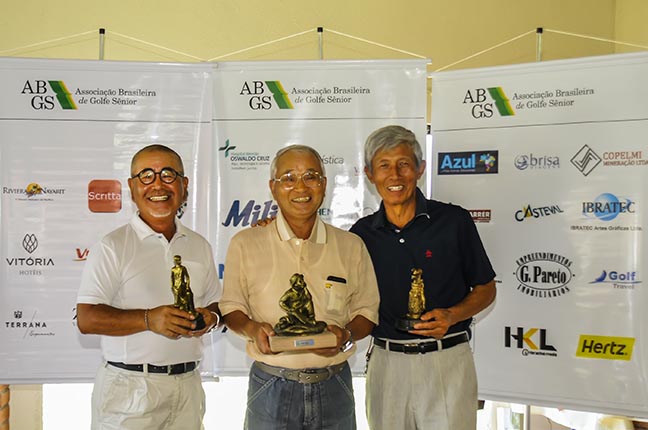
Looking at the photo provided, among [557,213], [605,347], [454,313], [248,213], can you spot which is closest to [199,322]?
[454,313]

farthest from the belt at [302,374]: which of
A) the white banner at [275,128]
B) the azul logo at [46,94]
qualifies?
the azul logo at [46,94]

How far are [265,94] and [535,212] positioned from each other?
1.81m

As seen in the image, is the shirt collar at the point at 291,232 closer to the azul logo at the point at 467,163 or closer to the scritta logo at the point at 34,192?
the azul logo at the point at 467,163

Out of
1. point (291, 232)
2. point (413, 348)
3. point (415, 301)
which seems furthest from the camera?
point (413, 348)

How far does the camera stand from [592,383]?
12.1 ft

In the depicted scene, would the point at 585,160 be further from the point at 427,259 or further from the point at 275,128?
the point at 275,128

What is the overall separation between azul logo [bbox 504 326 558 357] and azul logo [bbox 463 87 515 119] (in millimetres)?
1313

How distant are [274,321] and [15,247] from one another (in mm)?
2206

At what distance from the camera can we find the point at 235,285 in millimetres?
2592

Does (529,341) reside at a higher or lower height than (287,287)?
lower

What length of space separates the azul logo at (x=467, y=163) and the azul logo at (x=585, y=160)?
455 mm

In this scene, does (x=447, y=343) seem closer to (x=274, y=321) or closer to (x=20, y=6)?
(x=274, y=321)

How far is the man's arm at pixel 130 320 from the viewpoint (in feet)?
8.10

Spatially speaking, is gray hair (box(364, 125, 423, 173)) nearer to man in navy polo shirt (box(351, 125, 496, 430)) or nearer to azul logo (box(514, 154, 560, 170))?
man in navy polo shirt (box(351, 125, 496, 430))
